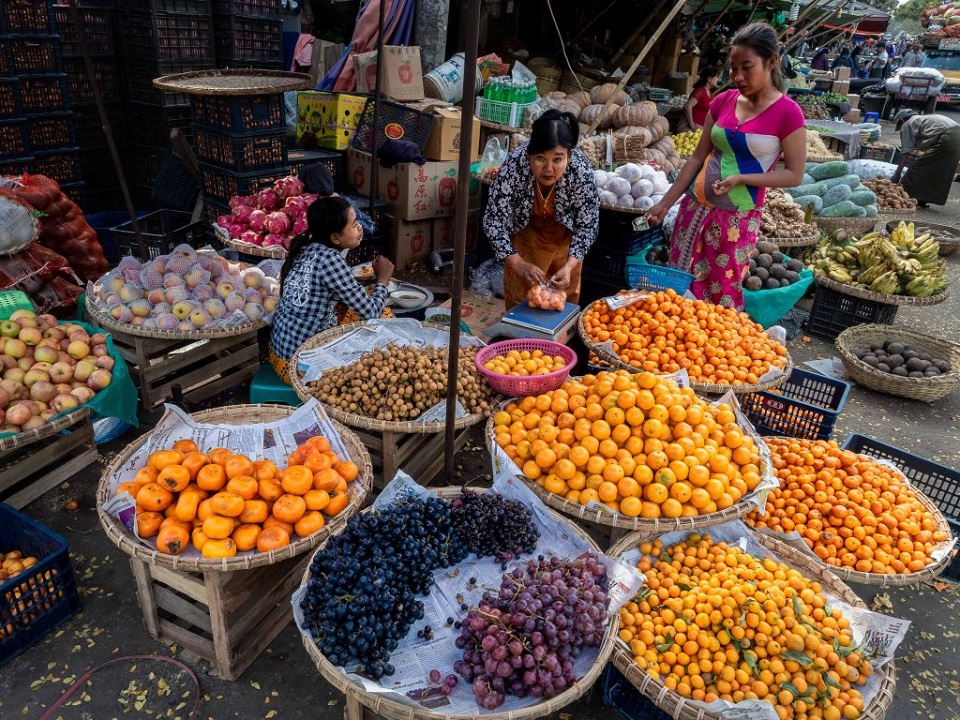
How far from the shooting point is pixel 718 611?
2.39m

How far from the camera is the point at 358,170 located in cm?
646

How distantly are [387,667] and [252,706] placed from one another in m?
0.88

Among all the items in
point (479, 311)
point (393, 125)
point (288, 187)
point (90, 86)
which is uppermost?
point (90, 86)

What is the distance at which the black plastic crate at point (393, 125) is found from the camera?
6.34m

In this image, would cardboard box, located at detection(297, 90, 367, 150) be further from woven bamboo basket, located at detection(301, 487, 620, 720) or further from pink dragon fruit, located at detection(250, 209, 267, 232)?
woven bamboo basket, located at detection(301, 487, 620, 720)

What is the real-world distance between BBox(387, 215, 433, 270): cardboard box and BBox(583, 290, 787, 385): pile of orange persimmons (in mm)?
2818

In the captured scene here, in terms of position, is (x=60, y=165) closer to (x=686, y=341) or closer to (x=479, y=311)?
(x=479, y=311)

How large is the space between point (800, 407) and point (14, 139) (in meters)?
6.19

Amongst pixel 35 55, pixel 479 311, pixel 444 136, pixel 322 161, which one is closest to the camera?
pixel 35 55

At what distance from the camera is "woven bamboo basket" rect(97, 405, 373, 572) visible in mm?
2236

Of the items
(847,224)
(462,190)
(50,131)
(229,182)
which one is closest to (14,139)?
(50,131)

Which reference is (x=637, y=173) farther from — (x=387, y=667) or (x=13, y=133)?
(x=13, y=133)

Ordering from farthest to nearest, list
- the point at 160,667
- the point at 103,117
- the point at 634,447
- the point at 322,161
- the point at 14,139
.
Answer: the point at 322,161 < the point at 14,139 < the point at 103,117 < the point at 634,447 < the point at 160,667

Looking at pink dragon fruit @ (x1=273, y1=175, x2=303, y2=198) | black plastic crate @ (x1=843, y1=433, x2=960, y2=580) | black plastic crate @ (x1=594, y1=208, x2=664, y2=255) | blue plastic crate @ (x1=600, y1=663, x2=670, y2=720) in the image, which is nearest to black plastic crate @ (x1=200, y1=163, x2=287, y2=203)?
pink dragon fruit @ (x1=273, y1=175, x2=303, y2=198)
